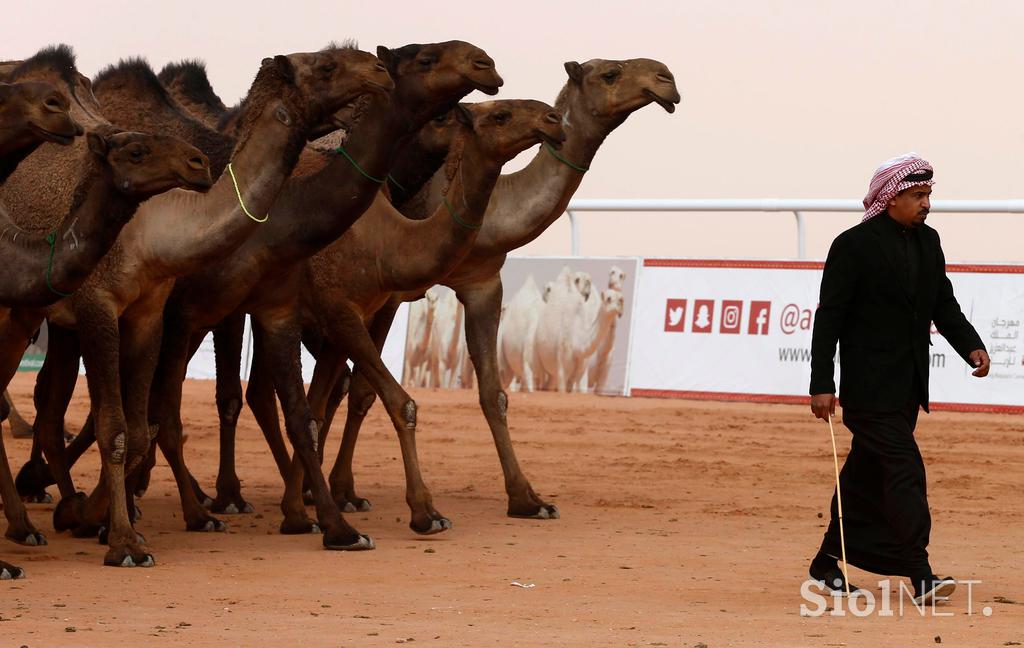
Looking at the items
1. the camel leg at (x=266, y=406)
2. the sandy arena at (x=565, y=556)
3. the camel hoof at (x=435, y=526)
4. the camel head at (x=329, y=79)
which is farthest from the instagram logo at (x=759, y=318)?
the camel head at (x=329, y=79)

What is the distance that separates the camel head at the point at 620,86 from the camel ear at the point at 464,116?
3.60 feet

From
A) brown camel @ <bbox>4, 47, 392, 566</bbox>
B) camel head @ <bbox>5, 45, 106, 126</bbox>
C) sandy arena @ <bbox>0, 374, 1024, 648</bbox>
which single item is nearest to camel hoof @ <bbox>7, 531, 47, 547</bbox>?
sandy arena @ <bbox>0, 374, 1024, 648</bbox>

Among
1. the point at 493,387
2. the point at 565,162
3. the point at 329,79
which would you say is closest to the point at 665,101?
the point at 565,162

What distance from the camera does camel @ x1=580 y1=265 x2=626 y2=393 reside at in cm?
1842

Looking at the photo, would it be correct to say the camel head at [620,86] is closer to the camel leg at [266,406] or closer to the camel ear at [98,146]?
the camel leg at [266,406]

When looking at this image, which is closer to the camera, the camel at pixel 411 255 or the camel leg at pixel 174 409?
the camel leg at pixel 174 409

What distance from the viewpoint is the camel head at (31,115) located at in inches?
347

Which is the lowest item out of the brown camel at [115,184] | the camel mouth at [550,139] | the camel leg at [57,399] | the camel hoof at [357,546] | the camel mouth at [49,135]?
the camel hoof at [357,546]

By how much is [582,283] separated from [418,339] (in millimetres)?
2001

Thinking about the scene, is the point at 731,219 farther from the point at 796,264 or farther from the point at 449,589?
the point at 449,589

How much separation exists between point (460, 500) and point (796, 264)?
19.6ft

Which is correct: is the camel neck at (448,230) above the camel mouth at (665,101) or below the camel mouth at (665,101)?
below

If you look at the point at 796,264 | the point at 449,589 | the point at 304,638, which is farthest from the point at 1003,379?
the point at 304,638

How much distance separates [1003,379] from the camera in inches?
643
